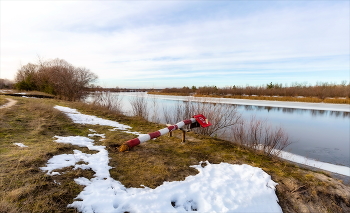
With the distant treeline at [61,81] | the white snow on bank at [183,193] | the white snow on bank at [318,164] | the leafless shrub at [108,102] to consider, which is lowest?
the white snow on bank at [318,164]

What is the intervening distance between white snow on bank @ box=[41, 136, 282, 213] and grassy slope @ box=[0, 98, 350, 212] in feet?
0.63

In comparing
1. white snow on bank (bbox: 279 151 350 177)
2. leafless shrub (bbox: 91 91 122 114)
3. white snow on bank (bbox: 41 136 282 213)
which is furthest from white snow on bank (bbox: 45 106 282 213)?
leafless shrub (bbox: 91 91 122 114)

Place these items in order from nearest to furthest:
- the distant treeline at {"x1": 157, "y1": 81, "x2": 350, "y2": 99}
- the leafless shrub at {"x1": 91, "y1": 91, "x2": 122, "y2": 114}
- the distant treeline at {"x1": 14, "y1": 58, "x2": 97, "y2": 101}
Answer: the leafless shrub at {"x1": 91, "y1": 91, "x2": 122, "y2": 114} → the distant treeline at {"x1": 14, "y1": 58, "x2": 97, "y2": 101} → the distant treeline at {"x1": 157, "y1": 81, "x2": 350, "y2": 99}

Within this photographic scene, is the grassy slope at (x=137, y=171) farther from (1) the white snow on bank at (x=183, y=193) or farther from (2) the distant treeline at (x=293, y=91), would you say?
(2) the distant treeline at (x=293, y=91)

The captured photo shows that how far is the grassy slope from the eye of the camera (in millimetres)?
2781

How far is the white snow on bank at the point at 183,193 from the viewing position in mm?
2820

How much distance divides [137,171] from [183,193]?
1.19 metres

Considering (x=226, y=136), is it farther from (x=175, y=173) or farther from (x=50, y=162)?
(x=50, y=162)

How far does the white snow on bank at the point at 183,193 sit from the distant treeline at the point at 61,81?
21048 mm

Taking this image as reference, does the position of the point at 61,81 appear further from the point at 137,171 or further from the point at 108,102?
the point at 137,171

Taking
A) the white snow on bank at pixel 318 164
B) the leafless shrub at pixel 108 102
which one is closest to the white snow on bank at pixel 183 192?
the white snow on bank at pixel 318 164

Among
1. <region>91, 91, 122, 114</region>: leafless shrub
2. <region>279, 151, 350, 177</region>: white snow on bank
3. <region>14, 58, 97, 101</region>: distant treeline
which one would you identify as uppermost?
<region>14, 58, 97, 101</region>: distant treeline

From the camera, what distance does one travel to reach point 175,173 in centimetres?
396

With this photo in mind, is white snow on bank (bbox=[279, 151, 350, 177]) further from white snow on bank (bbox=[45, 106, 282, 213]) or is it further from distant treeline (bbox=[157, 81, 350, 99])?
distant treeline (bbox=[157, 81, 350, 99])
